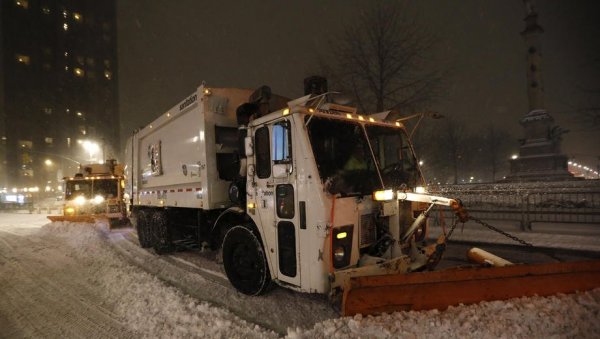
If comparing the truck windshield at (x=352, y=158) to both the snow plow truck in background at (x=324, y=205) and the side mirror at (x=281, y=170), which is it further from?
the side mirror at (x=281, y=170)

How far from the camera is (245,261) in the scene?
17.6 feet

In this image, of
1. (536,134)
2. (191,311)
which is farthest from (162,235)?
(536,134)

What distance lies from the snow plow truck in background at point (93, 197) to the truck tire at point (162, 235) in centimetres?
644

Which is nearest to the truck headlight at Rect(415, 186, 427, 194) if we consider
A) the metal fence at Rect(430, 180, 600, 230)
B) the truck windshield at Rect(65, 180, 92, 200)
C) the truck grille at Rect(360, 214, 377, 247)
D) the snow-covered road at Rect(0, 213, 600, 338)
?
the truck grille at Rect(360, 214, 377, 247)

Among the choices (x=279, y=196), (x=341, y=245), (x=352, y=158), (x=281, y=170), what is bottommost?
(x=341, y=245)

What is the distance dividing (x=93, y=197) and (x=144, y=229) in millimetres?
6566

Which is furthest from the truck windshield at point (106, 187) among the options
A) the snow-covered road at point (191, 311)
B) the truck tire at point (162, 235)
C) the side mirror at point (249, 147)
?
the side mirror at point (249, 147)

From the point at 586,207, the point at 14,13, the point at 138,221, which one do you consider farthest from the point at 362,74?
the point at 14,13

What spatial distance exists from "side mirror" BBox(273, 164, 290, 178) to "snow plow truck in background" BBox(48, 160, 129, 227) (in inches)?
466

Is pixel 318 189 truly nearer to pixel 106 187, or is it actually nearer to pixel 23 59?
pixel 106 187

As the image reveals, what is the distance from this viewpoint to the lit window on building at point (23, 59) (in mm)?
71062

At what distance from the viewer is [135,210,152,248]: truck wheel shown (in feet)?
30.8

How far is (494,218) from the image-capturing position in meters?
12.1

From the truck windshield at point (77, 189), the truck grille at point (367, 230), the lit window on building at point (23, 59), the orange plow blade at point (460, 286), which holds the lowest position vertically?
the orange plow blade at point (460, 286)
